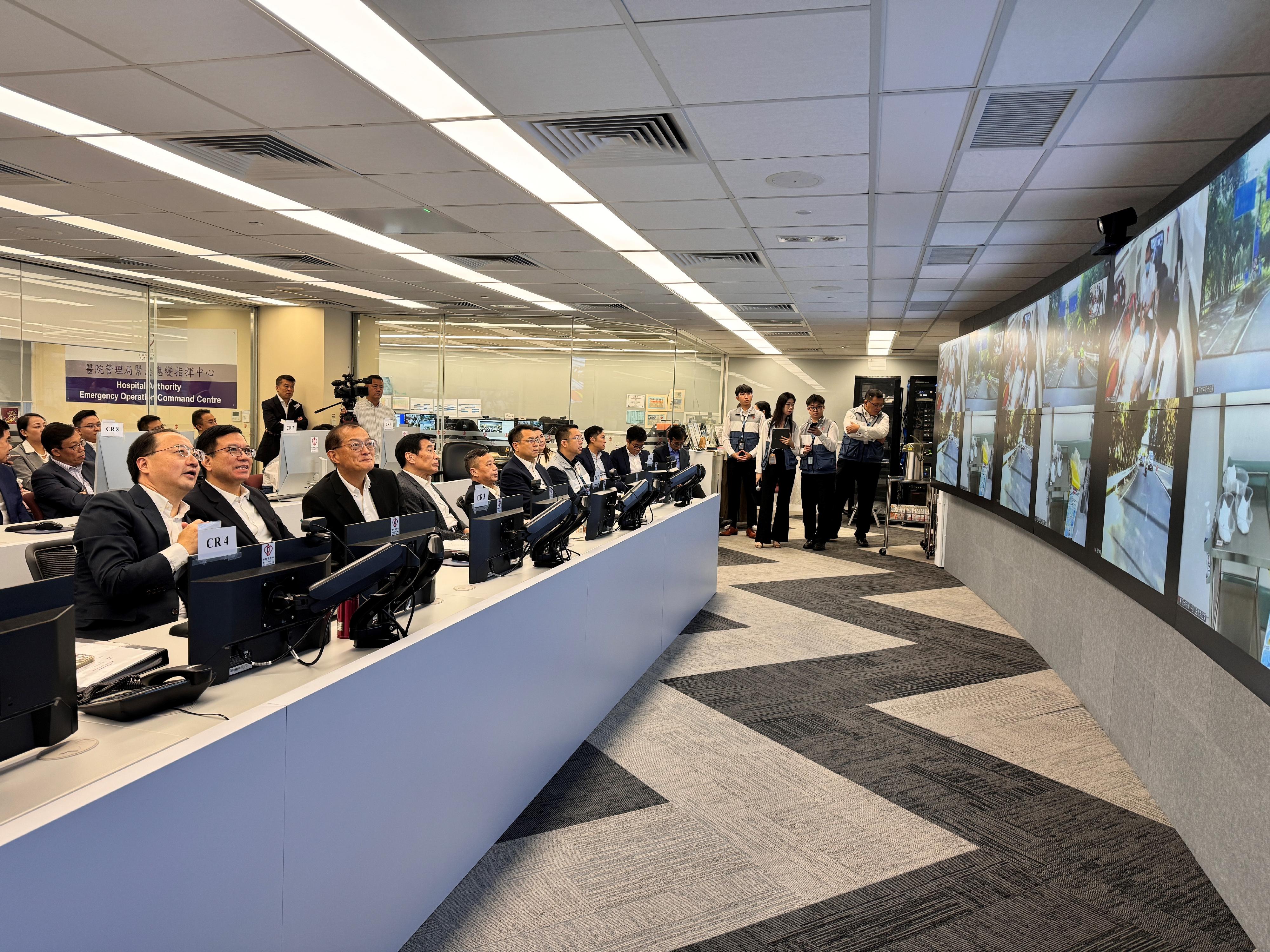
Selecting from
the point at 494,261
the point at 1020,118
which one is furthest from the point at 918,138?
the point at 494,261

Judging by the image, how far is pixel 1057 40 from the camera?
257 cm

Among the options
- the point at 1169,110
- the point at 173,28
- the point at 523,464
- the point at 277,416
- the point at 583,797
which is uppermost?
the point at 173,28

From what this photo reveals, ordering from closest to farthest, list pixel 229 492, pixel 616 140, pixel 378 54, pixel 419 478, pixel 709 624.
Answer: pixel 378 54 < pixel 229 492 < pixel 616 140 < pixel 419 478 < pixel 709 624

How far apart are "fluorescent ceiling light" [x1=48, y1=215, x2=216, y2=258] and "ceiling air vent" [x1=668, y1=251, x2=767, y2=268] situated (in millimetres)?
4136

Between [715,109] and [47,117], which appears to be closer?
[715,109]

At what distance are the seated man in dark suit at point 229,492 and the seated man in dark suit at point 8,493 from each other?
8.38ft

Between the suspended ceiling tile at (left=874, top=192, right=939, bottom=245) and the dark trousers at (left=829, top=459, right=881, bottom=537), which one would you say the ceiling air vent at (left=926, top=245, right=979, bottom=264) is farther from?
the dark trousers at (left=829, top=459, right=881, bottom=537)

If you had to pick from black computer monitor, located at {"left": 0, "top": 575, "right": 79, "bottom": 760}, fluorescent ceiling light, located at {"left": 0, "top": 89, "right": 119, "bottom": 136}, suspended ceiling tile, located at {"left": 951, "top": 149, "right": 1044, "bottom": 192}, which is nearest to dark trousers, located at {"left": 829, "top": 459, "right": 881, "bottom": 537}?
suspended ceiling tile, located at {"left": 951, "top": 149, "right": 1044, "bottom": 192}

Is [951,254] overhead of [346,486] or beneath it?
overhead

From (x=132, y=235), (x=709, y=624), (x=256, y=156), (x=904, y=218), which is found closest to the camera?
(x=256, y=156)

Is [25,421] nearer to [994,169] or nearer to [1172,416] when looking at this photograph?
[994,169]

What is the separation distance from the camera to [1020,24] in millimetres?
2490

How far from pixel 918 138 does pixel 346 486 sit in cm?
289

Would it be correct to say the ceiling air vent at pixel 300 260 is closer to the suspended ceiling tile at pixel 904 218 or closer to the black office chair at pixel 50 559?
the black office chair at pixel 50 559
